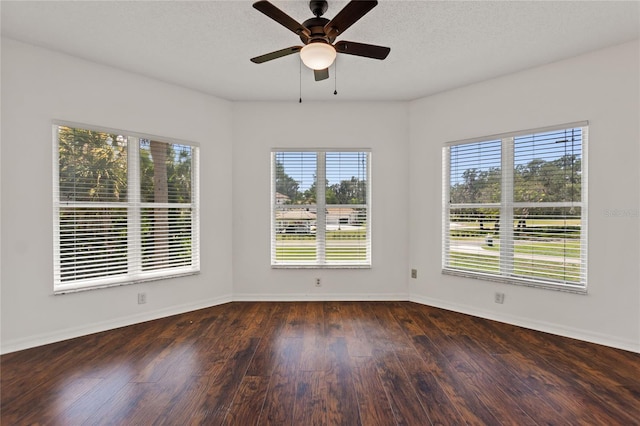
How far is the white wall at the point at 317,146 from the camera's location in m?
4.48

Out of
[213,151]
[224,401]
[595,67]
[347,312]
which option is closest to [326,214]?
[347,312]

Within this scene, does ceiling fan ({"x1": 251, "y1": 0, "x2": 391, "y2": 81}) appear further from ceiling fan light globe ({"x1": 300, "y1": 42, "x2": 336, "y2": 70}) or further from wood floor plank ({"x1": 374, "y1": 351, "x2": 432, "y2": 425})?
wood floor plank ({"x1": 374, "y1": 351, "x2": 432, "y2": 425})

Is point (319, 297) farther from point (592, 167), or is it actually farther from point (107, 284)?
point (592, 167)

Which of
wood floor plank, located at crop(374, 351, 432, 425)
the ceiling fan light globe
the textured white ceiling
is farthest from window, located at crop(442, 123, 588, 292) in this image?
the ceiling fan light globe

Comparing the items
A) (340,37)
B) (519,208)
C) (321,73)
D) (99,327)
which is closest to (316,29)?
(321,73)

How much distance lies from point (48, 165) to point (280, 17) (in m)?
2.74

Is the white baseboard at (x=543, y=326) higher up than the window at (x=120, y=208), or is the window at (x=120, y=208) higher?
the window at (x=120, y=208)

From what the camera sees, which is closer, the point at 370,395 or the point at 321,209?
the point at 370,395

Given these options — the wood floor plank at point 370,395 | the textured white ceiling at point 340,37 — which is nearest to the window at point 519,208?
the textured white ceiling at point 340,37

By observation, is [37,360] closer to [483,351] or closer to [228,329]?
[228,329]

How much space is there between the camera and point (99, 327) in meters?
3.38

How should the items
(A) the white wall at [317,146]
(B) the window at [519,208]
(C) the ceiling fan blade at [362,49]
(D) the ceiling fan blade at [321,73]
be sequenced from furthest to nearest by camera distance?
(A) the white wall at [317,146] < (B) the window at [519,208] < (D) the ceiling fan blade at [321,73] < (C) the ceiling fan blade at [362,49]

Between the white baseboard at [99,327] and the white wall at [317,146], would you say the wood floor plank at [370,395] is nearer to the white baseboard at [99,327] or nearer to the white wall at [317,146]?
the white wall at [317,146]

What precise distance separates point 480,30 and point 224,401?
11.7 ft
